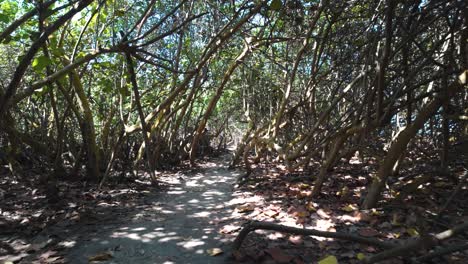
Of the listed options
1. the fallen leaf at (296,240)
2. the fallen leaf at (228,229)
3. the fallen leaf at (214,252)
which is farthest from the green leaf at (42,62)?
the fallen leaf at (296,240)

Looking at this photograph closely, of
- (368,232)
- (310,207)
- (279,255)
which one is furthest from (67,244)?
(368,232)

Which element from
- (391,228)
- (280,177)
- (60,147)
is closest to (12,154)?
(60,147)

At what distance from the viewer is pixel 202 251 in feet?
8.82

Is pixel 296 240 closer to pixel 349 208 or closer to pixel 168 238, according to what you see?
pixel 349 208

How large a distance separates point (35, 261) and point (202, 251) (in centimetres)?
125

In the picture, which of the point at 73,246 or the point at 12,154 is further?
the point at 12,154

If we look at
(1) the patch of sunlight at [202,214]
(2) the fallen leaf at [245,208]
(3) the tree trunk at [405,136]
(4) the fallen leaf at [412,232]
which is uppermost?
(3) the tree trunk at [405,136]

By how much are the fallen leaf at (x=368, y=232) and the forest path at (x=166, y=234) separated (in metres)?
1.07

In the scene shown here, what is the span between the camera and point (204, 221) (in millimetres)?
3572

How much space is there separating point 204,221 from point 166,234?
54 cm

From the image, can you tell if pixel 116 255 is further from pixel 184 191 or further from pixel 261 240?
pixel 184 191

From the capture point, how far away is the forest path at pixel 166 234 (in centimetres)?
263

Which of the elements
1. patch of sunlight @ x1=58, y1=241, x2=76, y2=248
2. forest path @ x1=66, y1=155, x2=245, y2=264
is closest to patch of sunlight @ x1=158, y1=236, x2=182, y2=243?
forest path @ x1=66, y1=155, x2=245, y2=264

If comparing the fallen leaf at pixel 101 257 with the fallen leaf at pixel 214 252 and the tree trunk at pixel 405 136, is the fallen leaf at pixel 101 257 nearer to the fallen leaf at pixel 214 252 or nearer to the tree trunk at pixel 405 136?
the fallen leaf at pixel 214 252
